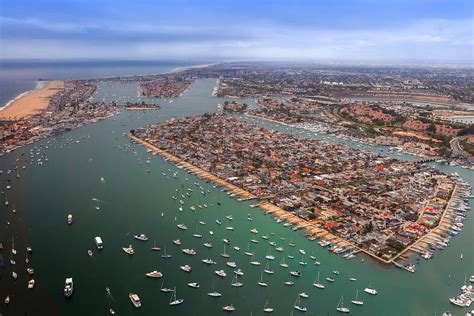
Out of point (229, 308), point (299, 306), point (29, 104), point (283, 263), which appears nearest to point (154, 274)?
point (229, 308)

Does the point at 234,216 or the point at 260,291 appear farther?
the point at 234,216

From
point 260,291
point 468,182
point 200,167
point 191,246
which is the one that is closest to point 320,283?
point 260,291

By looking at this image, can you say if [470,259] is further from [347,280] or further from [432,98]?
[432,98]

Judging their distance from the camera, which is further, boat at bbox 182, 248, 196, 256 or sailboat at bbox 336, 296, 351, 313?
boat at bbox 182, 248, 196, 256

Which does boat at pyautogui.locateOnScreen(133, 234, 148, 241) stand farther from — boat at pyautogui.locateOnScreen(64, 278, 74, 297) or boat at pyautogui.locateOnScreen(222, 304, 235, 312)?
boat at pyautogui.locateOnScreen(222, 304, 235, 312)

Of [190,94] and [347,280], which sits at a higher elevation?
[190,94]

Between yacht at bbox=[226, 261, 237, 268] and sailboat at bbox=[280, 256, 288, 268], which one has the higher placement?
yacht at bbox=[226, 261, 237, 268]

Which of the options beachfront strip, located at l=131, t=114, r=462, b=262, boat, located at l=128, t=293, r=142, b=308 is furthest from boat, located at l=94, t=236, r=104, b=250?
beachfront strip, located at l=131, t=114, r=462, b=262
